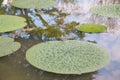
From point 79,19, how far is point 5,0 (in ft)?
4.19

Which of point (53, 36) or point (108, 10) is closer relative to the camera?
point (53, 36)

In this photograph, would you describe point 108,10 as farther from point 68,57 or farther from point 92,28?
point 68,57

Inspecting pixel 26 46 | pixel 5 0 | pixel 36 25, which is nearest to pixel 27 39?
pixel 26 46

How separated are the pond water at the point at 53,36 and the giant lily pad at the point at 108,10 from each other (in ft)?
0.20

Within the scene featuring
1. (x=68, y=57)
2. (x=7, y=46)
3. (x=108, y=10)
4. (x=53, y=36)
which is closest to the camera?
A: (x=68, y=57)

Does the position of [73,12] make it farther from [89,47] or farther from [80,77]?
[80,77]

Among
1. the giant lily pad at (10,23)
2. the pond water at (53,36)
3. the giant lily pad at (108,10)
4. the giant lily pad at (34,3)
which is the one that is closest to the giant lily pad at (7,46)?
the pond water at (53,36)

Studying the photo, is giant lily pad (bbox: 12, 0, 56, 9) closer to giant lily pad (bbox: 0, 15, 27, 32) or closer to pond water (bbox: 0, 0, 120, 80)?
pond water (bbox: 0, 0, 120, 80)

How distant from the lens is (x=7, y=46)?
2160 mm

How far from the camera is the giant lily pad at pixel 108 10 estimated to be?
2840mm

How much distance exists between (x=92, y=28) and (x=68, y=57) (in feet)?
2.42

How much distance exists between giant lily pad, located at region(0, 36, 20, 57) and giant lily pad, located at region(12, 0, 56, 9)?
1.04m

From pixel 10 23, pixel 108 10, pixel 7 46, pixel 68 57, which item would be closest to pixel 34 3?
pixel 10 23

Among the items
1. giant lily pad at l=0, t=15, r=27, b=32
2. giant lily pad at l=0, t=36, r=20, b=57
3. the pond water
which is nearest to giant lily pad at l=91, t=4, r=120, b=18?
the pond water
